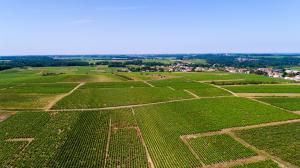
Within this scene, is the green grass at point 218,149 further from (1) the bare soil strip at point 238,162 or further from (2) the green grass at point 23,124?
(2) the green grass at point 23,124

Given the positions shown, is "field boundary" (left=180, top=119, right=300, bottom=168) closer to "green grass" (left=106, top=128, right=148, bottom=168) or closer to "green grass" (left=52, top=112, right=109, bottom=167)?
"green grass" (left=106, top=128, right=148, bottom=168)

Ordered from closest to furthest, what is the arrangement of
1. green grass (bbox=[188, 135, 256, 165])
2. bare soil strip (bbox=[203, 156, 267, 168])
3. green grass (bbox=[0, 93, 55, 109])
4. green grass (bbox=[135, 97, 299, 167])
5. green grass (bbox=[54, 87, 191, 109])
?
bare soil strip (bbox=[203, 156, 267, 168]) → green grass (bbox=[188, 135, 256, 165]) → green grass (bbox=[135, 97, 299, 167]) → green grass (bbox=[0, 93, 55, 109]) → green grass (bbox=[54, 87, 191, 109])

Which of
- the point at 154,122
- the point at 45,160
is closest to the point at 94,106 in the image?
the point at 154,122

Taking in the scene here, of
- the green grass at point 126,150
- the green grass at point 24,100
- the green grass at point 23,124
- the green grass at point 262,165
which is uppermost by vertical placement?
the green grass at point 24,100

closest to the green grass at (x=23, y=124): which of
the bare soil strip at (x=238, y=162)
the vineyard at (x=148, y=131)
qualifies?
the vineyard at (x=148, y=131)

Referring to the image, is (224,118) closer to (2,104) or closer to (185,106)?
(185,106)

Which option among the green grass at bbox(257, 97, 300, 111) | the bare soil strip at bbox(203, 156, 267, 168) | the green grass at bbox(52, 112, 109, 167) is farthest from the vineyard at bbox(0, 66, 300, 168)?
the green grass at bbox(257, 97, 300, 111)
